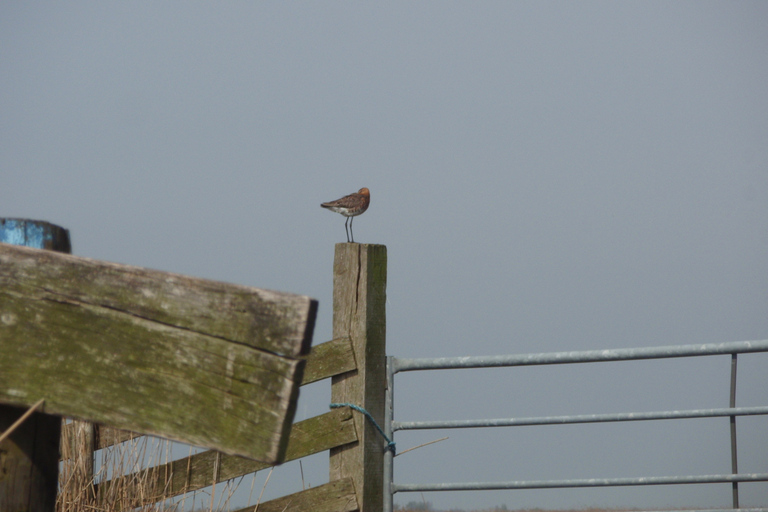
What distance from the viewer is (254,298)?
1.07m

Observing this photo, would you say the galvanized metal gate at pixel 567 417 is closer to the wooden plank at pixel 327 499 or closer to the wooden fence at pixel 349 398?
the wooden fence at pixel 349 398

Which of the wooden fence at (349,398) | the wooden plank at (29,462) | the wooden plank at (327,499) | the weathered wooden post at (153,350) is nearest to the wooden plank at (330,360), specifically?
the wooden fence at (349,398)

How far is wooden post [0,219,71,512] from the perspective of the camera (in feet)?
4.32

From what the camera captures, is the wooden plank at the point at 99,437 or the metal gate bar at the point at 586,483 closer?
the metal gate bar at the point at 586,483

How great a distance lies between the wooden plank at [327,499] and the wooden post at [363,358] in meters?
0.05

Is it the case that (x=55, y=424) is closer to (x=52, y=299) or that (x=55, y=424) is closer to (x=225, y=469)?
(x=52, y=299)

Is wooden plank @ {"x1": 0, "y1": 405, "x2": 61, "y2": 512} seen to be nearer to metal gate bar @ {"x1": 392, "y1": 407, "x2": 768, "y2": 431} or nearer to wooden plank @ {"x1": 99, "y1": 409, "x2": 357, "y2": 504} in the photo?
wooden plank @ {"x1": 99, "y1": 409, "x2": 357, "y2": 504}

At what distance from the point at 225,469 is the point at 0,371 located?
3.00 meters

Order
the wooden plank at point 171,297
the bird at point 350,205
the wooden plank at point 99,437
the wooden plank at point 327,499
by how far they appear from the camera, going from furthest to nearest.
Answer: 1. the bird at point 350,205
2. the wooden plank at point 99,437
3. the wooden plank at point 327,499
4. the wooden plank at point 171,297

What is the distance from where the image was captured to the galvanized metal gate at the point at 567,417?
12.5 feet

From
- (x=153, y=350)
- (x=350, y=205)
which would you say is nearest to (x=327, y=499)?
(x=153, y=350)

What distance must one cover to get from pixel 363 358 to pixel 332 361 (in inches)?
7.0

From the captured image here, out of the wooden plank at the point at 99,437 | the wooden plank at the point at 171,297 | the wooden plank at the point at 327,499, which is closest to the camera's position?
the wooden plank at the point at 171,297

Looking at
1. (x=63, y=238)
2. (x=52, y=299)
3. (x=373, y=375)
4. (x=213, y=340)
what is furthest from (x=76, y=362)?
(x=373, y=375)
